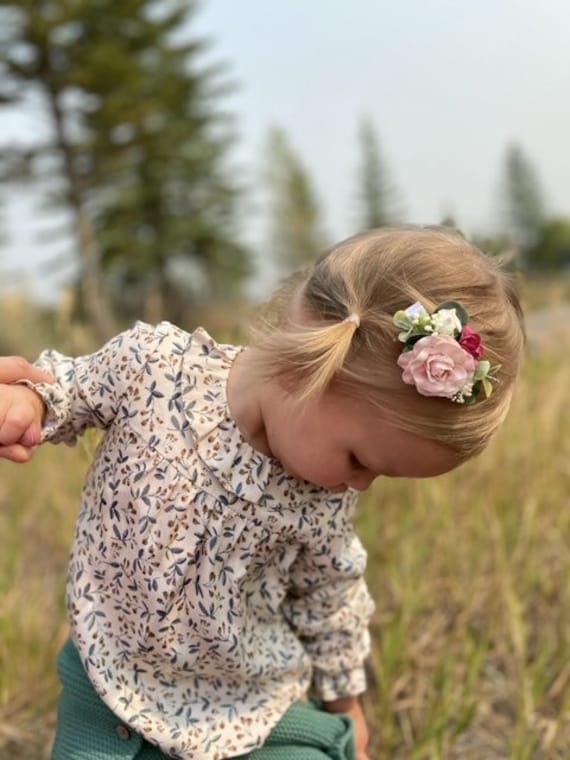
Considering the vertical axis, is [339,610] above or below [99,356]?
below

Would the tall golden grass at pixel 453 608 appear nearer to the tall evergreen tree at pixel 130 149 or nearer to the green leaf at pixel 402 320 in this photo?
the green leaf at pixel 402 320

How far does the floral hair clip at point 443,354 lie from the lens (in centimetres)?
96

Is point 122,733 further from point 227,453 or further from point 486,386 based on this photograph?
point 486,386

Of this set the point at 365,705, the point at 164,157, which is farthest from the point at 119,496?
the point at 164,157

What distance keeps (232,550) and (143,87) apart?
57.2ft

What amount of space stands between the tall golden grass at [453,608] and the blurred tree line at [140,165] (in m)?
8.05

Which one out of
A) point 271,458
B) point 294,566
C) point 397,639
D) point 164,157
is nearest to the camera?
point 271,458

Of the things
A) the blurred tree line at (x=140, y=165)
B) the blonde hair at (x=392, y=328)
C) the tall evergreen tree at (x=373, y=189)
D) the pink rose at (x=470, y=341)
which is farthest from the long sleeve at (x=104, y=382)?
the tall evergreen tree at (x=373, y=189)

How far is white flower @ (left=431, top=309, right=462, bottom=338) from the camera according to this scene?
973mm

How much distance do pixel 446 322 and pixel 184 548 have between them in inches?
16.6

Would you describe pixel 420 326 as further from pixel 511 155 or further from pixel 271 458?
pixel 511 155

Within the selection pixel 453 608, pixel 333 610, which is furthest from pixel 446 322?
pixel 453 608

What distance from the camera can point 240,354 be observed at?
4.01 feet

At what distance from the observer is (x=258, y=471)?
3.79 ft
